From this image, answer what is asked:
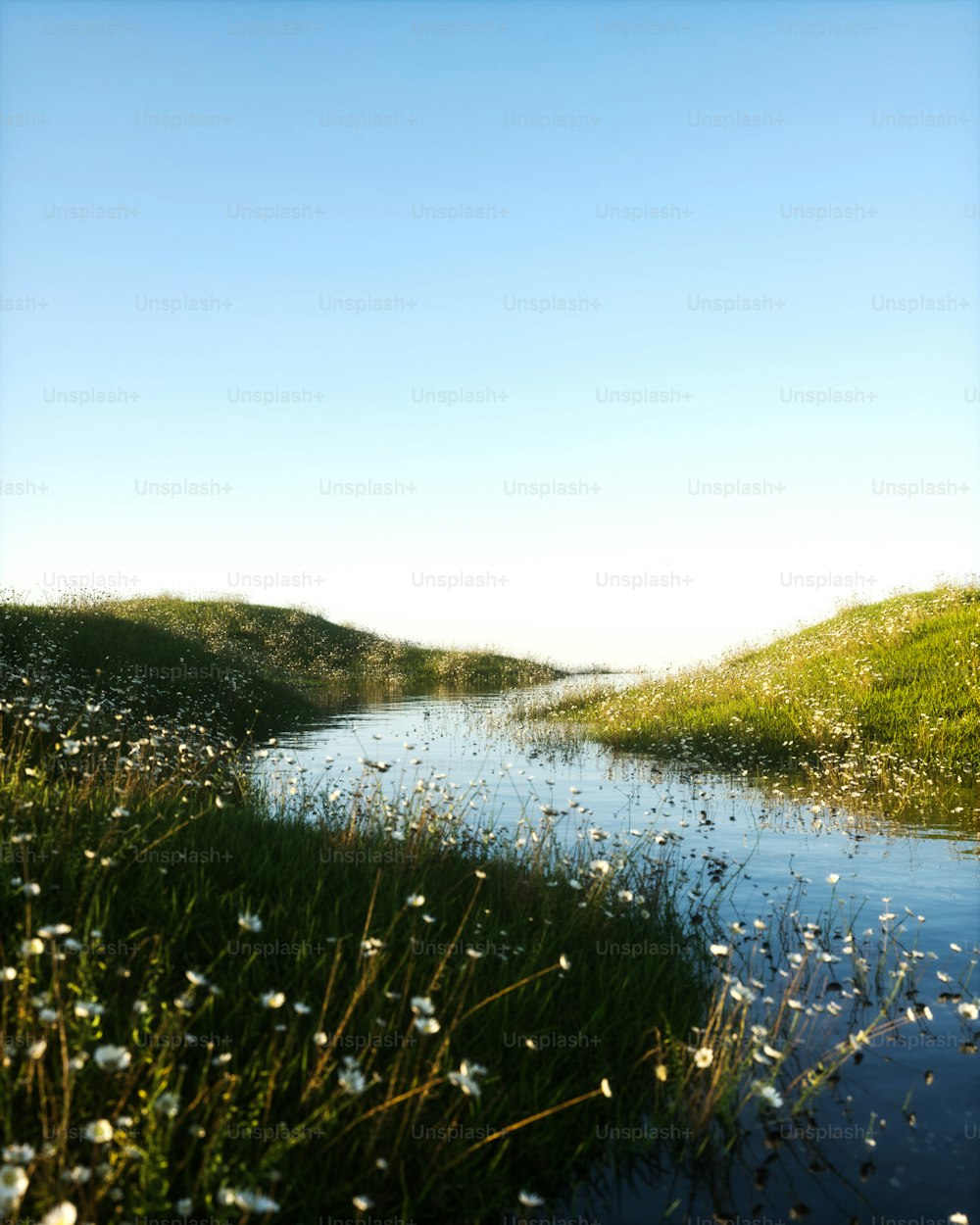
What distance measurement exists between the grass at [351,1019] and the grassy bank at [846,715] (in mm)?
9645

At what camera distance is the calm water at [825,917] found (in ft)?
17.1

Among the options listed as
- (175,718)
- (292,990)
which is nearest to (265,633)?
(175,718)

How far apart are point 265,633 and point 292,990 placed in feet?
182

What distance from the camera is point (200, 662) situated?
31.2m

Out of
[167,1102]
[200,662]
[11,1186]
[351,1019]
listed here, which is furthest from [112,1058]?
[200,662]

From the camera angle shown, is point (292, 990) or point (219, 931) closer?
point (292, 990)

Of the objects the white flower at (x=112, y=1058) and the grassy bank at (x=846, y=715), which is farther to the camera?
the grassy bank at (x=846, y=715)

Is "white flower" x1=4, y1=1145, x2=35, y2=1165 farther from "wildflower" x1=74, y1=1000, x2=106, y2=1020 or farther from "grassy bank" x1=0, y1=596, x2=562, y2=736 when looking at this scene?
"grassy bank" x1=0, y1=596, x2=562, y2=736

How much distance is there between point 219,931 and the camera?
6.36 m

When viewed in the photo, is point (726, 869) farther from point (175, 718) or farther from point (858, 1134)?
point (175, 718)

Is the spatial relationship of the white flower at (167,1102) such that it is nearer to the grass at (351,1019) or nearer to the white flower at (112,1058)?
the grass at (351,1019)

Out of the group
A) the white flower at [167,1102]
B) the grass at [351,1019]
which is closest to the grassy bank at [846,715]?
the grass at [351,1019]

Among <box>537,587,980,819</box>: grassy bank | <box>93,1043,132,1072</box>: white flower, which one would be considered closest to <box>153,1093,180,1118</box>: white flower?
<box>93,1043,132,1072</box>: white flower

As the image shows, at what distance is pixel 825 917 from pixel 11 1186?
8.54m
